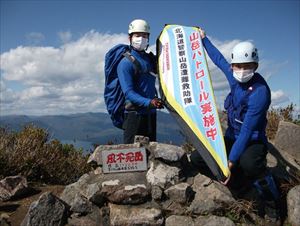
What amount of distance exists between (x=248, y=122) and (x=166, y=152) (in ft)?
4.68

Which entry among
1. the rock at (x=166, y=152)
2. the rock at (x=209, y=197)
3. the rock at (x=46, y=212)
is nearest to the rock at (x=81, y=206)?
the rock at (x=46, y=212)

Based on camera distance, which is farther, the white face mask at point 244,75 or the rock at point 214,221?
the white face mask at point 244,75

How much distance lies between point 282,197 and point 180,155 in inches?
75.5

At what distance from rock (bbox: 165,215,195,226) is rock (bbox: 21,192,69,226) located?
1589 mm

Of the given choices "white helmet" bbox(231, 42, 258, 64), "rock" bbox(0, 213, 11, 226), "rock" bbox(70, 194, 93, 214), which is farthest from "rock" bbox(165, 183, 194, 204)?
"rock" bbox(0, 213, 11, 226)

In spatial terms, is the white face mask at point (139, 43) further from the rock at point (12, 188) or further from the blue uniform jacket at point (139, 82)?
the rock at point (12, 188)

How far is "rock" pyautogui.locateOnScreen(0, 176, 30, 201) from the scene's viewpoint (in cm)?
613

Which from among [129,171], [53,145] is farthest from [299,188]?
[53,145]

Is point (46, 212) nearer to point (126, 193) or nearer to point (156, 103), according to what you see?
point (126, 193)

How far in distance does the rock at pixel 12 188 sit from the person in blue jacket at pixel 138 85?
2.06 metres

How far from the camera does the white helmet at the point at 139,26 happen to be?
5789 millimetres

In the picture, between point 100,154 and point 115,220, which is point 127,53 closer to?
point 100,154

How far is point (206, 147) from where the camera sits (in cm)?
542

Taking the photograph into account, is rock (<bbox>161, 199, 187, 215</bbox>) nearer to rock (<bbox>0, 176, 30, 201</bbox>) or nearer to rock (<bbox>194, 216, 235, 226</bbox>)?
rock (<bbox>194, 216, 235, 226</bbox>)
